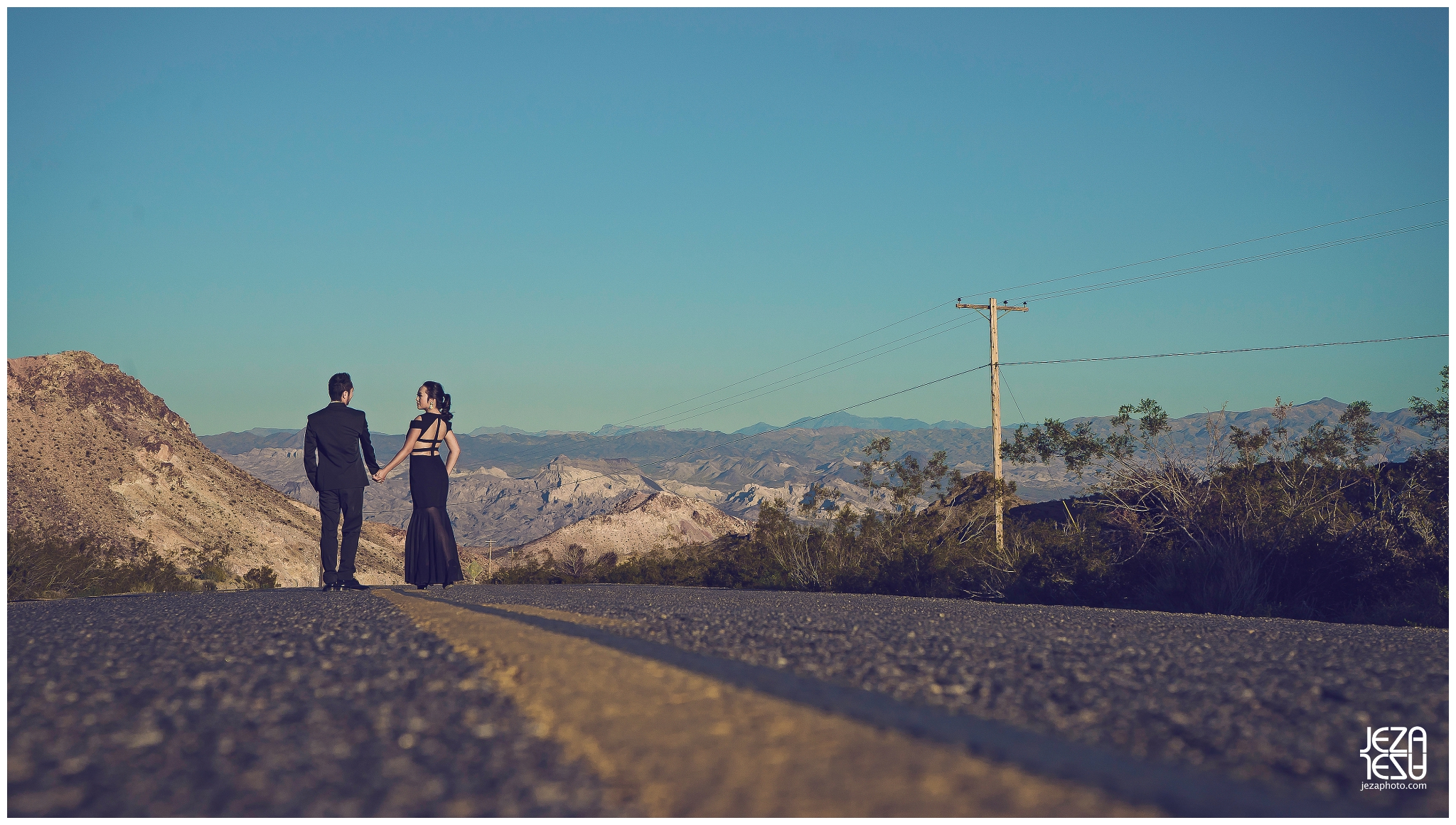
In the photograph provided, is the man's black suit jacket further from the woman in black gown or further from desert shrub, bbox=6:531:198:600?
desert shrub, bbox=6:531:198:600

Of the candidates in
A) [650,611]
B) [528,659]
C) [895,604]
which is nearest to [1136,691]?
[528,659]

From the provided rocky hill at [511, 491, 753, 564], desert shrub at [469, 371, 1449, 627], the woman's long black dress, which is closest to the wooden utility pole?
desert shrub at [469, 371, 1449, 627]

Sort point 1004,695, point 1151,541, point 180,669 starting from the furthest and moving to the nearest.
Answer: point 1151,541 < point 180,669 < point 1004,695

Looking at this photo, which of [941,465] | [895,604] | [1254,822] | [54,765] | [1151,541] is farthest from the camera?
[941,465]

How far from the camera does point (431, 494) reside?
9594 mm

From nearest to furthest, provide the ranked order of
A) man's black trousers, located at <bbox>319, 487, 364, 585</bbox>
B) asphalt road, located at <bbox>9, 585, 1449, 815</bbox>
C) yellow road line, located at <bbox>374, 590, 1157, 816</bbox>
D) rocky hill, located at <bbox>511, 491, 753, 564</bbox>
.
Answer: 1. yellow road line, located at <bbox>374, 590, 1157, 816</bbox>
2. asphalt road, located at <bbox>9, 585, 1449, 815</bbox>
3. man's black trousers, located at <bbox>319, 487, 364, 585</bbox>
4. rocky hill, located at <bbox>511, 491, 753, 564</bbox>

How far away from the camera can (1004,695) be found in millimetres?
2797

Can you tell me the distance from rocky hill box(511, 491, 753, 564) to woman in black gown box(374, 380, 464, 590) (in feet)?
241

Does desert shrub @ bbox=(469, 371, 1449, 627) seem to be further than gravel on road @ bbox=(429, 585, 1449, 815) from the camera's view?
Yes

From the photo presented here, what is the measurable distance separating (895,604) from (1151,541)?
829cm

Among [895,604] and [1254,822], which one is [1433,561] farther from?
[1254,822]

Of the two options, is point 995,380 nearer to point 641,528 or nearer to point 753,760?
point 753,760

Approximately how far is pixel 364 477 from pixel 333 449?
0.43 metres

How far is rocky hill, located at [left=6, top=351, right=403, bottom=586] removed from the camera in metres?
58.9
